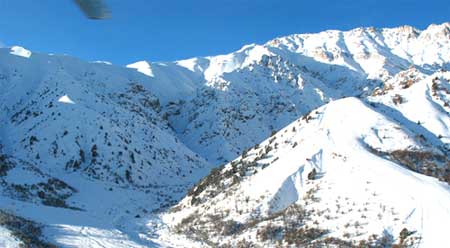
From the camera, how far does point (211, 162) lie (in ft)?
221

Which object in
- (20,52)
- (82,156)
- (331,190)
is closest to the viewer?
(331,190)

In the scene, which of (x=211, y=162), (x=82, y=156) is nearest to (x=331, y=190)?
(x=82, y=156)

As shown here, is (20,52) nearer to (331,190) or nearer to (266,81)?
(266,81)

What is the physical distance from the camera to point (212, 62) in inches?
5669

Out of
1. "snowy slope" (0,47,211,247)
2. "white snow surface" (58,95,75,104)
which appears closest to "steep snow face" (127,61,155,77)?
"snowy slope" (0,47,211,247)

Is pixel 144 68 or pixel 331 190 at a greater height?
pixel 144 68

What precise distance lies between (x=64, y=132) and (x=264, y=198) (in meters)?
37.4

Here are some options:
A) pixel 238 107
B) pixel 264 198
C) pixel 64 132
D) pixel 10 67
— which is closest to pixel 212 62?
pixel 238 107

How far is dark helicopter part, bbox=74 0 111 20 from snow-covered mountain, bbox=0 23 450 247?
600 inches

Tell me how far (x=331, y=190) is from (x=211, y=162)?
45.8 m

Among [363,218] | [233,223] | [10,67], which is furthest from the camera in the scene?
[10,67]

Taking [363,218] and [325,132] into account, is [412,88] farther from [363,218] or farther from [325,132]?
[363,218]

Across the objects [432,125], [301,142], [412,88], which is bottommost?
[301,142]

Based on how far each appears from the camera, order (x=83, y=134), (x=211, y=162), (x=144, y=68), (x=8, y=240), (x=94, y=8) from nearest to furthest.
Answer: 1. (x=94, y=8)
2. (x=8, y=240)
3. (x=83, y=134)
4. (x=211, y=162)
5. (x=144, y=68)
